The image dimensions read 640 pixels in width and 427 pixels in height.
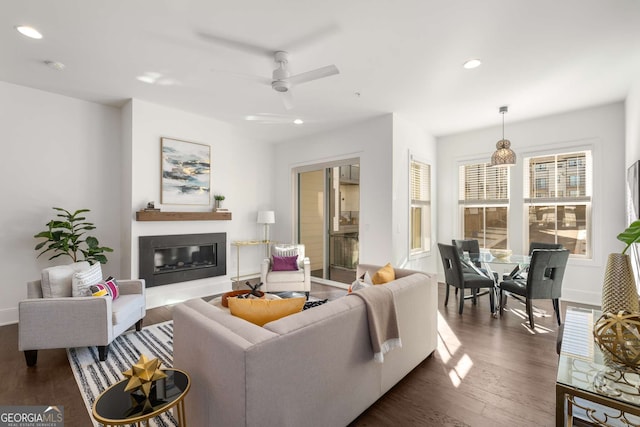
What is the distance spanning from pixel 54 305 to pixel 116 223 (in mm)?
2146

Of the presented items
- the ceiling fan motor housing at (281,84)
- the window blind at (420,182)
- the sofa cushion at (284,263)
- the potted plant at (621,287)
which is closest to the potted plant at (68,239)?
the sofa cushion at (284,263)

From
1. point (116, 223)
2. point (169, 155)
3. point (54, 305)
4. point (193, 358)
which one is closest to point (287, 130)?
point (169, 155)

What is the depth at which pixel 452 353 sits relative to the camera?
9.53 feet

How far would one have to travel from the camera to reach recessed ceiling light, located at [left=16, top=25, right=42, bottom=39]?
261 cm

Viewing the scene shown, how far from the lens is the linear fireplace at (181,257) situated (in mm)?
4324

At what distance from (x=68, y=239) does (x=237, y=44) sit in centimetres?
315

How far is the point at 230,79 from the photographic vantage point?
3.57 metres

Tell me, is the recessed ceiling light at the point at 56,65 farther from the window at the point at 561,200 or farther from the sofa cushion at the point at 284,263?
the window at the point at 561,200

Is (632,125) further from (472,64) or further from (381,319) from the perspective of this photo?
(381,319)

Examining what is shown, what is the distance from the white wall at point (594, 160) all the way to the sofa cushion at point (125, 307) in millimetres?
5576

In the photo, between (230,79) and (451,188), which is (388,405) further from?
(451,188)

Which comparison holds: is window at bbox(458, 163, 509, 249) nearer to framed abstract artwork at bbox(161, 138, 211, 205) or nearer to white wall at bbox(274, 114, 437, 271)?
white wall at bbox(274, 114, 437, 271)

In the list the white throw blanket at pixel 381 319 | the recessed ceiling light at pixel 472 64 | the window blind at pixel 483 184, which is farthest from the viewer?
the window blind at pixel 483 184

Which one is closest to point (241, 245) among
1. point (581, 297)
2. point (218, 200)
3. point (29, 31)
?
point (218, 200)
